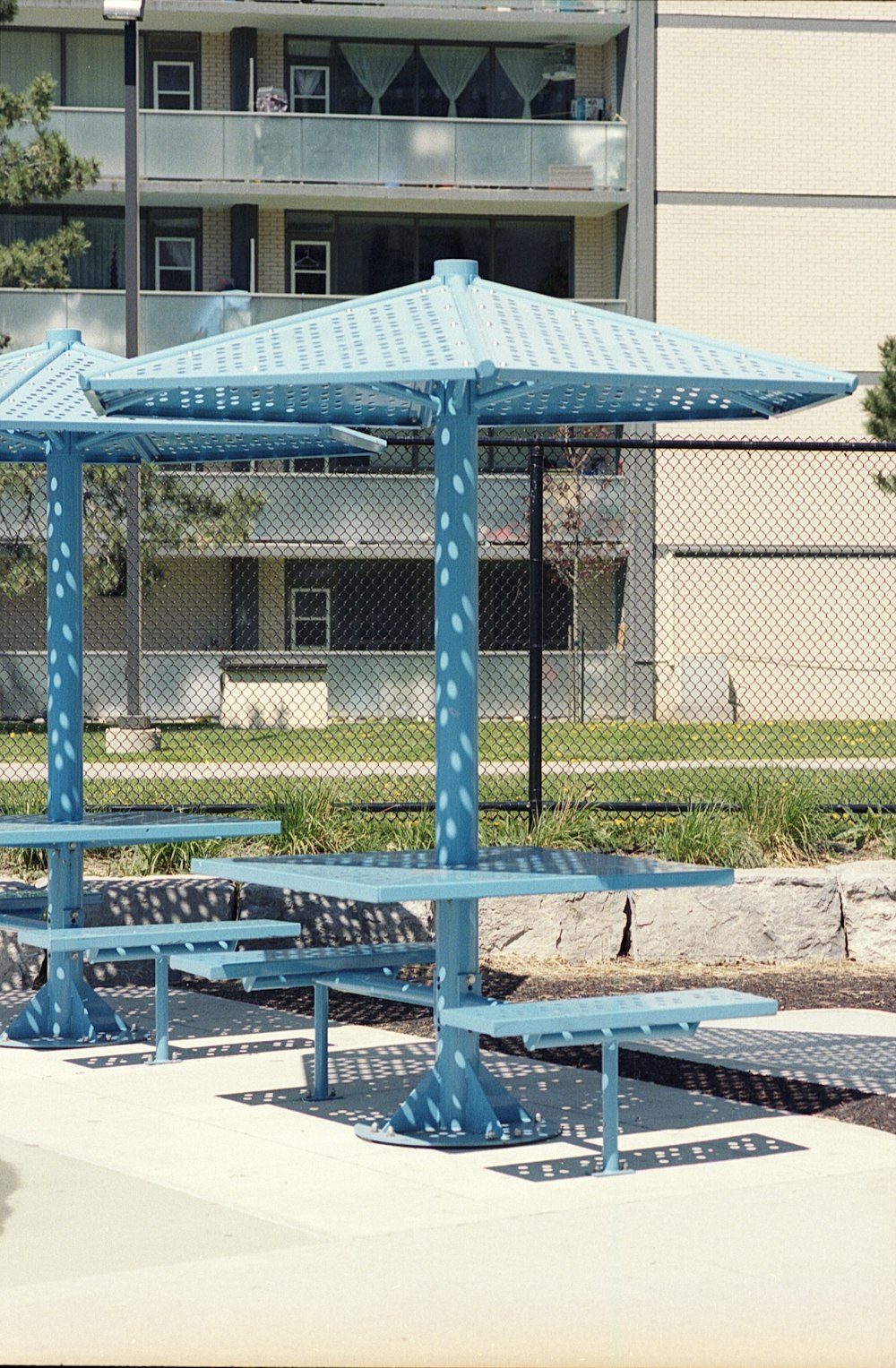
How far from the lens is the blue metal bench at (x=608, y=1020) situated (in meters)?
5.95

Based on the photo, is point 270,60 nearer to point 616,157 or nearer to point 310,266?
point 310,266

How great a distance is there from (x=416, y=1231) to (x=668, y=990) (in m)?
4.08

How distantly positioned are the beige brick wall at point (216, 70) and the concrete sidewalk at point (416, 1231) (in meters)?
27.4

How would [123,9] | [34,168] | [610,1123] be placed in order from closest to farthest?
1. [610,1123]
2. [123,9]
3. [34,168]

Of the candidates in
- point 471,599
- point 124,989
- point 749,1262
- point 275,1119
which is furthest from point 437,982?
point 124,989

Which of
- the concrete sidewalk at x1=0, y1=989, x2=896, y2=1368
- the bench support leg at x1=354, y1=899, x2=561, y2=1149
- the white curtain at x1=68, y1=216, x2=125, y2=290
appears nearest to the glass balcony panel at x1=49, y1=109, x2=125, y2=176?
the white curtain at x1=68, y1=216, x2=125, y2=290

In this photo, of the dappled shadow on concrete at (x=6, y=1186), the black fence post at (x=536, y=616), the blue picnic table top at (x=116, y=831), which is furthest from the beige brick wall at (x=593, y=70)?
the dappled shadow on concrete at (x=6, y=1186)

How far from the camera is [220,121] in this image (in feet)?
102

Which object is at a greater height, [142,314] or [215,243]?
[215,243]

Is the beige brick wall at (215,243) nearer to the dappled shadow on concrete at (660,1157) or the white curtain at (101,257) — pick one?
the white curtain at (101,257)

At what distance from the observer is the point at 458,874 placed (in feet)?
21.4

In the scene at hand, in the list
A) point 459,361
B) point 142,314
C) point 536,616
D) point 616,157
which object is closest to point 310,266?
point 142,314

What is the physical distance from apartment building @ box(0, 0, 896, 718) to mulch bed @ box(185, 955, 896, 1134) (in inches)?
742

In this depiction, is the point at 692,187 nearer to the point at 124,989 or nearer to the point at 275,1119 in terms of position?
the point at 124,989
